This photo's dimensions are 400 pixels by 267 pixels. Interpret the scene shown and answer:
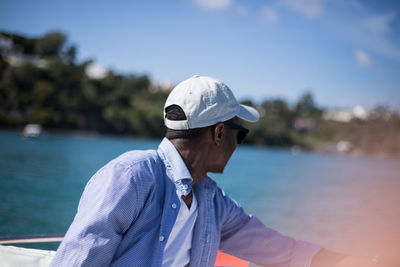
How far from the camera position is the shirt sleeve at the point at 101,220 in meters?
0.87

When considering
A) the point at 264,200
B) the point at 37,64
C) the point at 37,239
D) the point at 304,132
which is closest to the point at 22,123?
the point at 37,64

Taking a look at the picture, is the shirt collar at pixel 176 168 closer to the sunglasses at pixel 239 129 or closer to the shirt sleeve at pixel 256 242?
the sunglasses at pixel 239 129

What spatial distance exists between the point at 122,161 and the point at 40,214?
454 centimetres

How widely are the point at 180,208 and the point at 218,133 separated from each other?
24cm

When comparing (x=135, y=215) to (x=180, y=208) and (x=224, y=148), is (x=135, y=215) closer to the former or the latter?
(x=180, y=208)

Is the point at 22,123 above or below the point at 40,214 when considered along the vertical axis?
below

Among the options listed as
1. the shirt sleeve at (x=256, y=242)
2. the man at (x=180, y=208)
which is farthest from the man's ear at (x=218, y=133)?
the shirt sleeve at (x=256, y=242)

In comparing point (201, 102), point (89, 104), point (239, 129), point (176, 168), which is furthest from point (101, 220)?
point (89, 104)

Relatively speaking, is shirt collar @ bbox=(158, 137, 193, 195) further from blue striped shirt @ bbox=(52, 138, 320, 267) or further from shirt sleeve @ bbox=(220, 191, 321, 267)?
shirt sleeve @ bbox=(220, 191, 321, 267)

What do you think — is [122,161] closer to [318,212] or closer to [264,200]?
[318,212]

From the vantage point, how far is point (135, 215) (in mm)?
956

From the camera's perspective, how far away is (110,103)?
46531 millimetres

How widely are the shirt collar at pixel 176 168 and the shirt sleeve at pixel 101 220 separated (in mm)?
153

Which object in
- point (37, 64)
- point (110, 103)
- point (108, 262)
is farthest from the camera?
point (110, 103)
